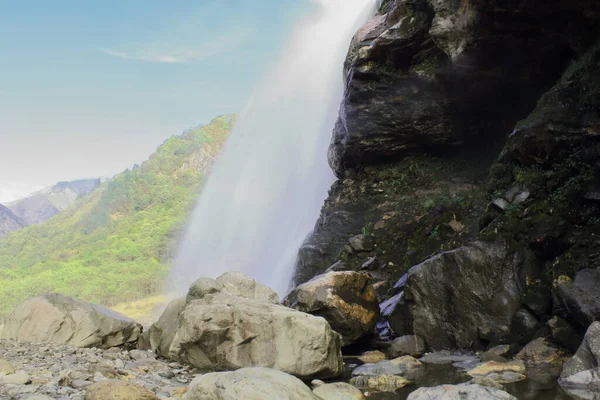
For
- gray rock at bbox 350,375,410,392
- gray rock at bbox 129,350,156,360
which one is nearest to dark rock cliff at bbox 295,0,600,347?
gray rock at bbox 350,375,410,392

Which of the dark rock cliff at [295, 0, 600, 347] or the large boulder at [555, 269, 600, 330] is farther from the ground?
the dark rock cliff at [295, 0, 600, 347]

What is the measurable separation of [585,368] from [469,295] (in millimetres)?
3010

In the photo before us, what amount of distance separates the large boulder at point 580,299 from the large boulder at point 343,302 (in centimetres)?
374

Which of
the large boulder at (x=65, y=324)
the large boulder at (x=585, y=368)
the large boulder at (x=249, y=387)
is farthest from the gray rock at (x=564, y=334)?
the large boulder at (x=65, y=324)

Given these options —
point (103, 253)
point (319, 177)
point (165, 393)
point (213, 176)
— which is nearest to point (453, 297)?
point (165, 393)

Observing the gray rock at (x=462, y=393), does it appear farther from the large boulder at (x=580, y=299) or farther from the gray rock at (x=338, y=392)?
the large boulder at (x=580, y=299)

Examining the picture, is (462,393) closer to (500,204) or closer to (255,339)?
(255,339)

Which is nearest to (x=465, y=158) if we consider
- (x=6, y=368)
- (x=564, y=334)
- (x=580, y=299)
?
(x=580, y=299)

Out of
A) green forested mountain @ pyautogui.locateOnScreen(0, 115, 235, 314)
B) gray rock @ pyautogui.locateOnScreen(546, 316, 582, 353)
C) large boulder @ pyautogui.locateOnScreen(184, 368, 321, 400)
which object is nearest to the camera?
large boulder @ pyautogui.locateOnScreen(184, 368, 321, 400)

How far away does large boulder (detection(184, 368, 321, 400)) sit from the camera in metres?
4.76

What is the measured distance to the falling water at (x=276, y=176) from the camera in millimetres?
26109

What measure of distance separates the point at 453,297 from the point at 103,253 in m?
62.4

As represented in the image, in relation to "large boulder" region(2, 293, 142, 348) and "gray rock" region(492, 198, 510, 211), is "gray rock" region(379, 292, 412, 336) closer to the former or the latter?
"gray rock" region(492, 198, 510, 211)

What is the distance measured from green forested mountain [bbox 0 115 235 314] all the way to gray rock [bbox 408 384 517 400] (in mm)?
53497
